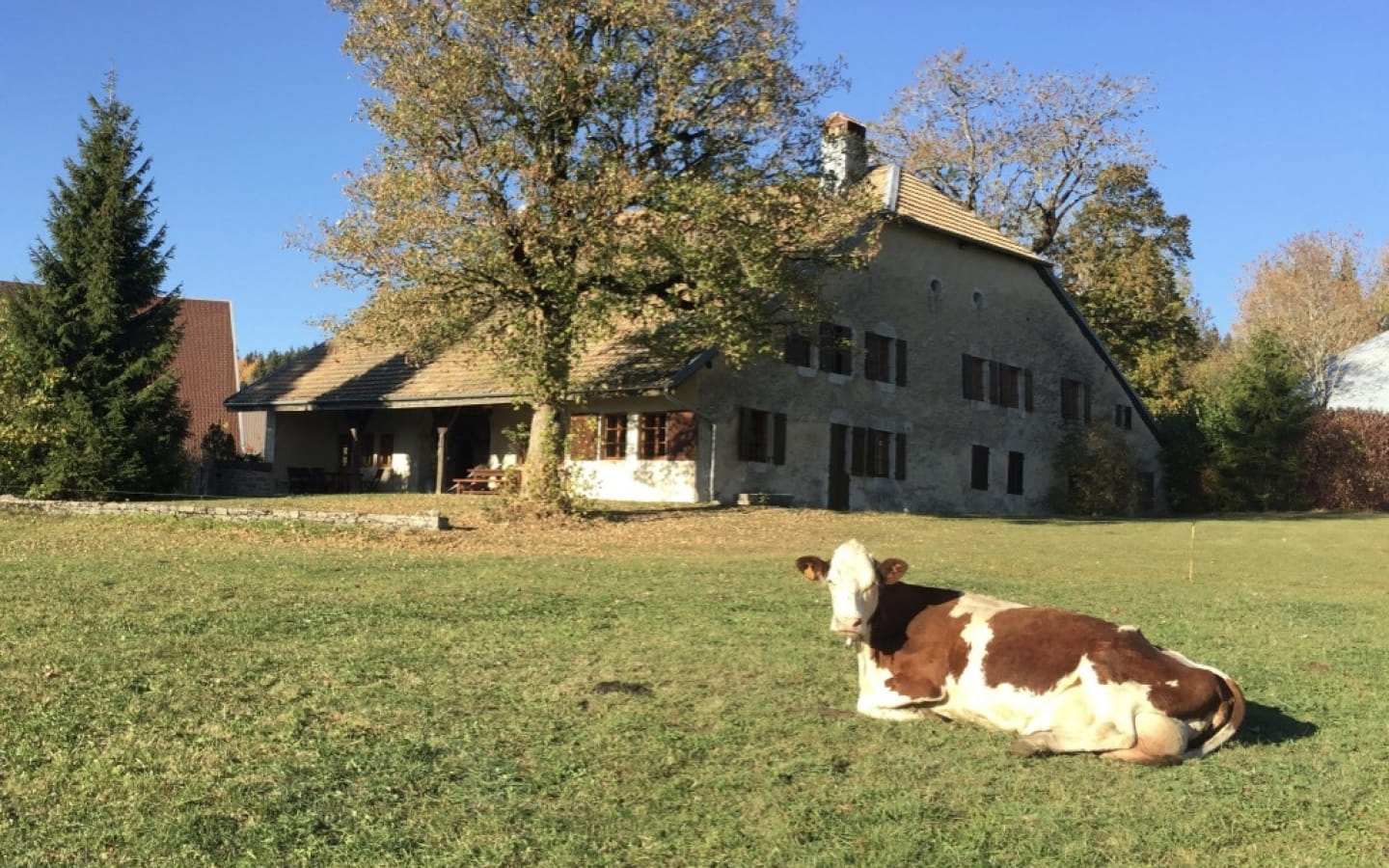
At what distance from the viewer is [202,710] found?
6094mm

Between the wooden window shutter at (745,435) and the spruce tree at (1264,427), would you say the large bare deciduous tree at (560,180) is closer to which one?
the wooden window shutter at (745,435)

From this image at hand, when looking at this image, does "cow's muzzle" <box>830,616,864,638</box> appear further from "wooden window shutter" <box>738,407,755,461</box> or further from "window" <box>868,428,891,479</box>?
"window" <box>868,428,891,479</box>

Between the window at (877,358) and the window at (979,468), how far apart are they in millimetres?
4396

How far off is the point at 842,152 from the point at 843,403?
656cm

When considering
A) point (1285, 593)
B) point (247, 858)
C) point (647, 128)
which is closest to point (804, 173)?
point (647, 128)

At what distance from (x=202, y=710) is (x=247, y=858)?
6.99ft

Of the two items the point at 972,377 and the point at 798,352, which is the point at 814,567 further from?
the point at 972,377

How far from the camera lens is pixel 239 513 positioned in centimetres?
1955

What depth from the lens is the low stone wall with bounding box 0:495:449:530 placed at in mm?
18703

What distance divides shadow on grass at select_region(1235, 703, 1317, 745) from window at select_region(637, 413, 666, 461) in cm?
2067

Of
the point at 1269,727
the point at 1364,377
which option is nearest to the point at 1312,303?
the point at 1364,377

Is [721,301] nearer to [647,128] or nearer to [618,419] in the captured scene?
[647,128]

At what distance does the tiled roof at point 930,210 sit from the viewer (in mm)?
31438

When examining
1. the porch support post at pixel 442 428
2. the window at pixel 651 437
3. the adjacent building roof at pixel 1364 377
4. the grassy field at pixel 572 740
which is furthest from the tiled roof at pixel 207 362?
the adjacent building roof at pixel 1364 377
